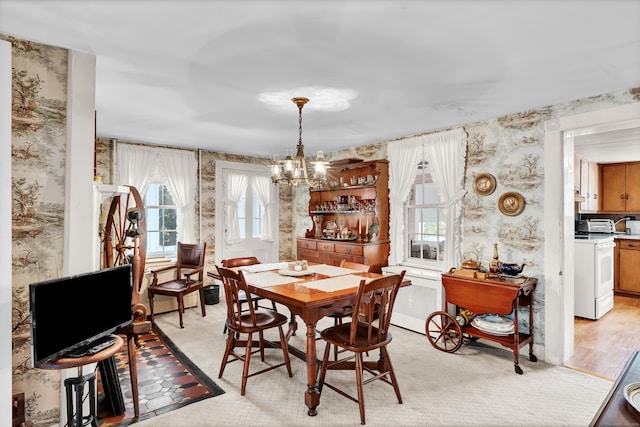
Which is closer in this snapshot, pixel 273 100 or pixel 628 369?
pixel 628 369

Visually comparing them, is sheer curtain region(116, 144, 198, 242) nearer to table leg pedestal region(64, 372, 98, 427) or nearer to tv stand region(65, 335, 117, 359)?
tv stand region(65, 335, 117, 359)

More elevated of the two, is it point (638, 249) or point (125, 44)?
point (125, 44)

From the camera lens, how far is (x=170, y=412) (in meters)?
2.39

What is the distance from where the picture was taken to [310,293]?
2586 mm

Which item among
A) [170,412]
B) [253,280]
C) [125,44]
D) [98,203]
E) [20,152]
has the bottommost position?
[170,412]

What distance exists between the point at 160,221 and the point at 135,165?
902 millimetres

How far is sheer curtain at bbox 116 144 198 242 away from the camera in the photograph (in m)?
4.70

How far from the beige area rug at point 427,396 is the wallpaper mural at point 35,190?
713 millimetres

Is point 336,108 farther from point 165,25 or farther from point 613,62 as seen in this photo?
point 613,62

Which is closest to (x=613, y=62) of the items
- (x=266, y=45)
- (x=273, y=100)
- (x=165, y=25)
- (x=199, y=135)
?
(x=266, y=45)

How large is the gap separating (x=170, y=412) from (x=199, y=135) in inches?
123

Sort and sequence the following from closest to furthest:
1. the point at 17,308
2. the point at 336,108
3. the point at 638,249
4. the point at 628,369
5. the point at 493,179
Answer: the point at 628,369 < the point at 17,308 < the point at 336,108 < the point at 493,179 < the point at 638,249

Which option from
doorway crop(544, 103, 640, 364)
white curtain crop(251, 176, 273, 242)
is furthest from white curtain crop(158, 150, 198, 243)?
doorway crop(544, 103, 640, 364)

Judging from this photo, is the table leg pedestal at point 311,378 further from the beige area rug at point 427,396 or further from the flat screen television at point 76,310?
the flat screen television at point 76,310
